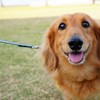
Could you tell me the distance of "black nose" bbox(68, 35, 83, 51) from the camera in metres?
2.18

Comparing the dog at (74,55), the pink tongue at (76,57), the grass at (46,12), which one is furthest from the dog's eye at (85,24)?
the grass at (46,12)

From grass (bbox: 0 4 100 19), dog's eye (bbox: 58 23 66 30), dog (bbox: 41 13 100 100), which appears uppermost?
dog's eye (bbox: 58 23 66 30)

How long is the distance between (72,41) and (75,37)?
0.04m

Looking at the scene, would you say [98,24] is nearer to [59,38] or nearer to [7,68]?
[59,38]

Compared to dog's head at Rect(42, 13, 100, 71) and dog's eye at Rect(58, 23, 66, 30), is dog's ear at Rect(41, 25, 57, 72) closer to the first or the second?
dog's head at Rect(42, 13, 100, 71)

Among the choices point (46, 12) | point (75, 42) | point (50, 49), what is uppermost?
point (75, 42)

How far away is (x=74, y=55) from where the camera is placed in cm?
231

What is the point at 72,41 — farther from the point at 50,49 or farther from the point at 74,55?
the point at 50,49

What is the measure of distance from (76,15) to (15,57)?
2318 millimetres

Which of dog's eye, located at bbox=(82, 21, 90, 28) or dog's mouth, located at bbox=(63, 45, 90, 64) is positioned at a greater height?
dog's eye, located at bbox=(82, 21, 90, 28)

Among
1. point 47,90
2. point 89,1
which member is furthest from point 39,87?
point 89,1

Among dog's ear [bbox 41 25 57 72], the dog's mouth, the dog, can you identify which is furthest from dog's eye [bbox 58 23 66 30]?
the dog's mouth

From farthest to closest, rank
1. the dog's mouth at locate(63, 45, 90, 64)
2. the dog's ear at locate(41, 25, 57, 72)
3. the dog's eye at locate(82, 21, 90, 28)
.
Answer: the dog's ear at locate(41, 25, 57, 72) → the dog's eye at locate(82, 21, 90, 28) → the dog's mouth at locate(63, 45, 90, 64)

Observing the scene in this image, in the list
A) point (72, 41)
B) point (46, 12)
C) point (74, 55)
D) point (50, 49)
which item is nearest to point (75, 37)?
point (72, 41)
